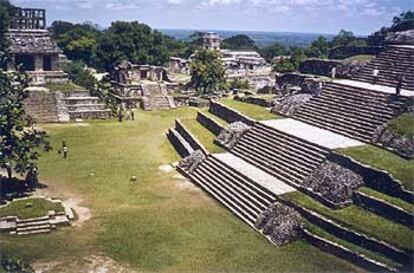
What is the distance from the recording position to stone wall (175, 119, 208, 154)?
67.7ft

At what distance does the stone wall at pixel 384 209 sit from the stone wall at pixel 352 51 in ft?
42.9

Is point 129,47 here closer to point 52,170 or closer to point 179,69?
point 179,69

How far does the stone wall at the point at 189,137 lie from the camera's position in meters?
20.6

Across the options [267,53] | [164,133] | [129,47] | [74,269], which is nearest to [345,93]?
[164,133]

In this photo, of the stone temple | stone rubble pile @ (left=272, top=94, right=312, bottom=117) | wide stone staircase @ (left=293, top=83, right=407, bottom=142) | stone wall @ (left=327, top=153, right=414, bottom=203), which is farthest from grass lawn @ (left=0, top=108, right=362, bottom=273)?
the stone temple

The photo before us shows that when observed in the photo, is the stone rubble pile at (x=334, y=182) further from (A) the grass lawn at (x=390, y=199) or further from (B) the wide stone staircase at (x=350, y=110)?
(B) the wide stone staircase at (x=350, y=110)

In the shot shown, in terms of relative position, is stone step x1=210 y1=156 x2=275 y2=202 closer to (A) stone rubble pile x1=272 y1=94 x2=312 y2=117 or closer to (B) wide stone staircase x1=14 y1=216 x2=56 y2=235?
(A) stone rubble pile x1=272 y1=94 x2=312 y2=117

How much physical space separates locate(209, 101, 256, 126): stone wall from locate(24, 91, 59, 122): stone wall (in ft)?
28.4

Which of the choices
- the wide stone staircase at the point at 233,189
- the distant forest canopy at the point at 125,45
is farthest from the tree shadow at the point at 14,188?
the distant forest canopy at the point at 125,45

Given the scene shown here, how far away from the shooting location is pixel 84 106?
29.6 m

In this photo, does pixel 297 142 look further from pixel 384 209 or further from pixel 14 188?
pixel 14 188

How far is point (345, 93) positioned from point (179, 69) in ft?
119

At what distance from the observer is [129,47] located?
45.5 metres

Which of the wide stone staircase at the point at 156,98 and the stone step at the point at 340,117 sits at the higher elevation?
the stone step at the point at 340,117
